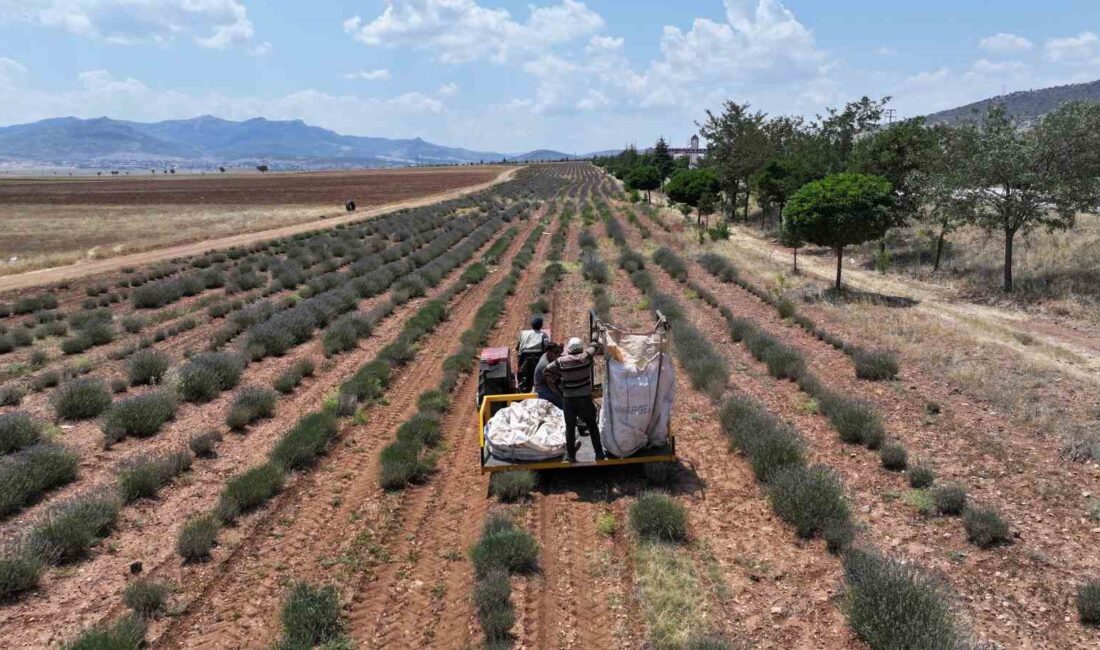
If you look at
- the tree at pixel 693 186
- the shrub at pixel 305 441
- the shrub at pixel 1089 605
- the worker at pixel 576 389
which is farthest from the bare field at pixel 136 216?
the shrub at pixel 1089 605

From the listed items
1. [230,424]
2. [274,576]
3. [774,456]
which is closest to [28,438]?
[230,424]

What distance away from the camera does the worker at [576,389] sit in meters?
8.10

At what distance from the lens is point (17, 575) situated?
6.32 metres

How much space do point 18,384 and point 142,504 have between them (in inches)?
306

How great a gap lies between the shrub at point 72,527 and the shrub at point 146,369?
20.2 feet

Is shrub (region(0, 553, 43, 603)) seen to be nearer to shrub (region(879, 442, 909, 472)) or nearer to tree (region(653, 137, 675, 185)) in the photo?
shrub (region(879, 442, 909, 472))

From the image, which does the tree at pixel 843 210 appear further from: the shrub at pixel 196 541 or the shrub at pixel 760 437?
the shrub at pixel 196 541

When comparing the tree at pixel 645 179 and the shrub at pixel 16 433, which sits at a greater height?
the tree at pixel 645 179

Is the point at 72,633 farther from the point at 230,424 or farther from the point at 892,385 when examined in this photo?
the point at 892,385

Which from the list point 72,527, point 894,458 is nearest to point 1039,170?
point 894,458

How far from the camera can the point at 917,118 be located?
32.6 m

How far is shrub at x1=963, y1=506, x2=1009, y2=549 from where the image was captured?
685 centimetres

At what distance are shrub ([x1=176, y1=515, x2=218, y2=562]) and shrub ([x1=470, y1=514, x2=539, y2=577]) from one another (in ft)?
9.61

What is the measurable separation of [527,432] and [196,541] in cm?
402
